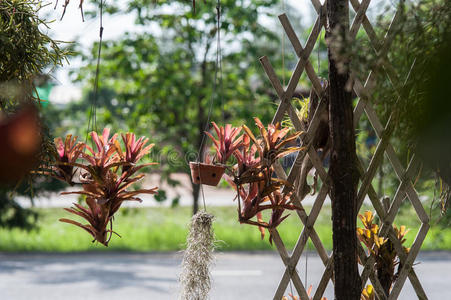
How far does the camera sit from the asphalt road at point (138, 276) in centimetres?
482

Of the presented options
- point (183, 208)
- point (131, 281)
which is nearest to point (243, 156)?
point (131, 281)

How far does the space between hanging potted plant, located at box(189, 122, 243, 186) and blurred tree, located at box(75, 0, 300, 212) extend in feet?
12.1

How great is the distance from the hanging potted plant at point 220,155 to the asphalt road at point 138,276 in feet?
9.57

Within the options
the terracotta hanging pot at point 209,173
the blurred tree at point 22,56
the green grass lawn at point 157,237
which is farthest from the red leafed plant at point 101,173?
the green grass lawn at point 157,237

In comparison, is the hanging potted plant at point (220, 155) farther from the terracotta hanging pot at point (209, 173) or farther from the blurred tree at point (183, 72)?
the blurred tree at point (183, 72)

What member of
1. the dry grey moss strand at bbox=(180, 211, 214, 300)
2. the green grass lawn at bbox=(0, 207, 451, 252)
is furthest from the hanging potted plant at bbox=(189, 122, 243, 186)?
the green grass lawn at bbox=(0, 207, 451, 252)

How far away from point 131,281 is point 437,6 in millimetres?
4745

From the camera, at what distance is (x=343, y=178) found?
4.71 feet

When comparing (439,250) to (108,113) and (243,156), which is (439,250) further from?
(243,156)

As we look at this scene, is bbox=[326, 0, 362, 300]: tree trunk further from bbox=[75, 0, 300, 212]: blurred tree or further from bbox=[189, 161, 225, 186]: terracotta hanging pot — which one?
bbox=[75, 0, 300, 212]: blurred tree

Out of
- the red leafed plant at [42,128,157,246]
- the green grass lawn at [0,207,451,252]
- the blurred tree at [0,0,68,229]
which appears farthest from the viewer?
the green grass lawn at [0,207,451,252]

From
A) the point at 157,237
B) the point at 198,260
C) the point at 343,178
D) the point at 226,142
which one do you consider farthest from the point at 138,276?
the point at 343,178

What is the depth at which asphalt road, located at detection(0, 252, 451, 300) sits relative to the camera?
4816 millimetres

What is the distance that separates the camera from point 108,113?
5730 mm
